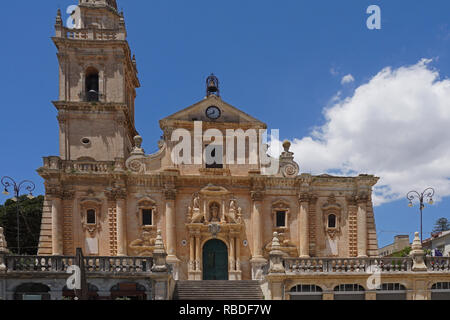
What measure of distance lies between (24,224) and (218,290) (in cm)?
3592

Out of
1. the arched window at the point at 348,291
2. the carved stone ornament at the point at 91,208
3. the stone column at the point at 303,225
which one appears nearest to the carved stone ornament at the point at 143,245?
the carved stone ornament at the point at 91,208

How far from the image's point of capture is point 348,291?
968 inches

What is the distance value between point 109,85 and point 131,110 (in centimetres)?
546

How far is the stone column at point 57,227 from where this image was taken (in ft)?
102

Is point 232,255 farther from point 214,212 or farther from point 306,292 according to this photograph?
point 306,292

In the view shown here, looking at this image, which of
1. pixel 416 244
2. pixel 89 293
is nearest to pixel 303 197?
pixel 416 244

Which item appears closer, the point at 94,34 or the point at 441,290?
the point at 441,290

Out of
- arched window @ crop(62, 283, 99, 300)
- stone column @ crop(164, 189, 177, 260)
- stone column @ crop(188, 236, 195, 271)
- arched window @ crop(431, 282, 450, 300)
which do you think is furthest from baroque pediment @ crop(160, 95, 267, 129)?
arched window @ crop(431, 282, 450, 300)

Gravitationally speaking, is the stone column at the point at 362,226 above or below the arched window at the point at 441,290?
→ above

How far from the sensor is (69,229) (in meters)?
31.9

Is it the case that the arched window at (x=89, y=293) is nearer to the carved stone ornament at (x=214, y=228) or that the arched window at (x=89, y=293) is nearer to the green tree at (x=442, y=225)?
the carved stone ornament at (x=214, y=228)

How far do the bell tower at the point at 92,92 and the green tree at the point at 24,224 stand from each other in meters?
21.3

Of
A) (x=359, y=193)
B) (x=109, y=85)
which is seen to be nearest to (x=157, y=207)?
(x=109, y=85)
